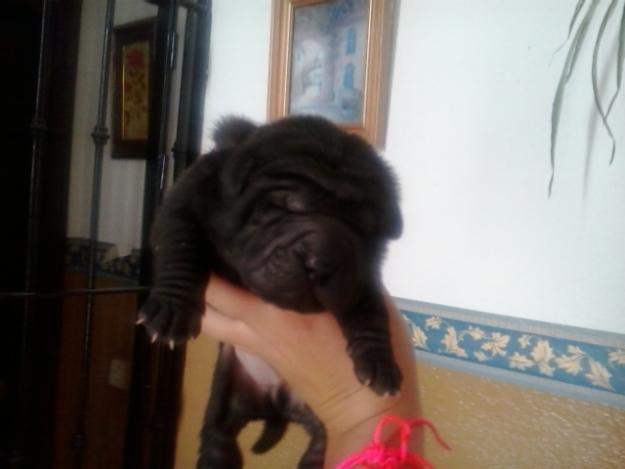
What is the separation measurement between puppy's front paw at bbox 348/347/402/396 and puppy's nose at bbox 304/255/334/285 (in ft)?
0.63

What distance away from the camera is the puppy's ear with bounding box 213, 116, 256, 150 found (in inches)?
41.7

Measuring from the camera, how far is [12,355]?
2035 mm

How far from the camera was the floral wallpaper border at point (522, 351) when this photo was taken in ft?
3.74

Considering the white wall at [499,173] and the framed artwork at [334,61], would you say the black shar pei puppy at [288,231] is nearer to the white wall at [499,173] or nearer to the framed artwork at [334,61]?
the white wall at [499,173]

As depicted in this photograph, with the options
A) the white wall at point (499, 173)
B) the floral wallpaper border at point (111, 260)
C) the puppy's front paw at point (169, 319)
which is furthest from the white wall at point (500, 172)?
the floral wallpaper border at point (111, 260)

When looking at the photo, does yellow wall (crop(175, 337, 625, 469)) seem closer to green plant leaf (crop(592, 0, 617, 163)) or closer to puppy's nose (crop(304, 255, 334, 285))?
puppy's nose (crop(304, 255, 334, 285))

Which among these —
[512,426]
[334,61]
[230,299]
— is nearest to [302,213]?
[230,299]

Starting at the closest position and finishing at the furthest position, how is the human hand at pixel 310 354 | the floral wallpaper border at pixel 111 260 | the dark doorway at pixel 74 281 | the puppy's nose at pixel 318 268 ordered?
the puppy's nose at pixel 318 268 → the human hand at pixel 310 354 → the dark doorway at pixel 74 281 → the floral wallpaper border at pixel 111 260

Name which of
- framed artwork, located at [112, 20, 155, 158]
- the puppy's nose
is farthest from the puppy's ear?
framed artwork, located at [112, 20, 155, 158]

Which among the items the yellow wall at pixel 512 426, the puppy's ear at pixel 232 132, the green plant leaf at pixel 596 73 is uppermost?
the green plant leaf at pixel 596 73

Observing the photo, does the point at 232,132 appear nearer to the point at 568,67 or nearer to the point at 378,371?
the point at 378,371

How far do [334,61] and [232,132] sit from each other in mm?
675

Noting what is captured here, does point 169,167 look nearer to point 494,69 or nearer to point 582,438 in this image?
point 494,69

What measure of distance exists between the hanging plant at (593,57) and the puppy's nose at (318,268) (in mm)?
586
